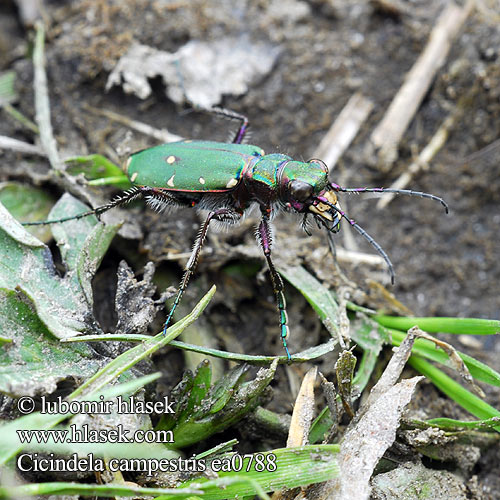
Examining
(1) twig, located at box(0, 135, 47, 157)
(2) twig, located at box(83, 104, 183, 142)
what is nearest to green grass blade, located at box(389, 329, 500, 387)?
(2) twig, located at box(83, 104, 183, 142)

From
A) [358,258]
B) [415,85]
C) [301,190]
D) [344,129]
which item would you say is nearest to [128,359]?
[301,190]

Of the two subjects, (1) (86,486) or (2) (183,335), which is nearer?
(1) (86,486)

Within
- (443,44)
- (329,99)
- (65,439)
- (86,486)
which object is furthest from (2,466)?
(443,44)

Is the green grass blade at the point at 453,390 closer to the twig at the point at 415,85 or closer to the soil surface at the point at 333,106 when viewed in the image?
the soil surface at the point at 333,106

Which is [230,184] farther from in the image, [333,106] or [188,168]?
[333,106]

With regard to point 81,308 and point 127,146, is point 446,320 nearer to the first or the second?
point 81,308

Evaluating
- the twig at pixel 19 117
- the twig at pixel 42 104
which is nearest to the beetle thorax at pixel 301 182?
the twig at pixel 42 104
